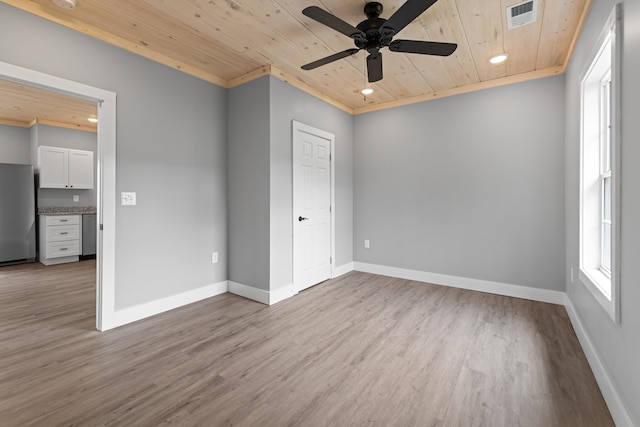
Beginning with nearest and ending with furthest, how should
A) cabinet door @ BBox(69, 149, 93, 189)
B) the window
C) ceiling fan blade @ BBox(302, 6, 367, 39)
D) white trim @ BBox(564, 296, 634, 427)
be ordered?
1. white trim @ BBox(564, 296, 634, 427)
2. ceiling fan blade @ BBox(302, 6, 367, 39)
3. the window
4. cabinet door @ BBox(69, 149, 93, 189)

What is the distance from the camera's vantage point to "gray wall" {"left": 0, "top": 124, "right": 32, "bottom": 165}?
17.8 ft

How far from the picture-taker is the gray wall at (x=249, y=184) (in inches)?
130

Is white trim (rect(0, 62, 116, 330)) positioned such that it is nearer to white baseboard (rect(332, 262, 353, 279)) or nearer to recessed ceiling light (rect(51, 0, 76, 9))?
recessed ceiling light (rect(51, 0, 76, 9))

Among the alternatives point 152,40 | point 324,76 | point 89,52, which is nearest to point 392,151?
point 324,76

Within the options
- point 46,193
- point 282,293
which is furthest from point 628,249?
point 46,193

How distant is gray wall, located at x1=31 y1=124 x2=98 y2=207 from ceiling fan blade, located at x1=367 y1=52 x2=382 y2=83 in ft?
19.4

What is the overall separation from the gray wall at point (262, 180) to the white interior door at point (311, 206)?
0.13 metres

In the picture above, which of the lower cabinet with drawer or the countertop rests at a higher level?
the countertop

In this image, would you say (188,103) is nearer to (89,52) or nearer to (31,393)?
(89,52)

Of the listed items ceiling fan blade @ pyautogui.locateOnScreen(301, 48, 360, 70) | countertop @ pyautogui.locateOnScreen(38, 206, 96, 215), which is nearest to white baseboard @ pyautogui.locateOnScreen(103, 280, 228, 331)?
ceiling fan blade @ pyautogui.locateOnScreen(301, 48, 360, 70)

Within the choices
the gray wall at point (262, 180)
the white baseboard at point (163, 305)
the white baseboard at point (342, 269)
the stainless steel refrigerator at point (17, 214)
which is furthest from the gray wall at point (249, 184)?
the stainless steel refrigerator at point (17, 214)

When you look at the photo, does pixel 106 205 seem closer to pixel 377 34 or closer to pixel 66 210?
pixel 377 34

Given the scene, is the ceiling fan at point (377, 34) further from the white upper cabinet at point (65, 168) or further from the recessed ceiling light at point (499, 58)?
the white upper cabinet at point (65, 168)

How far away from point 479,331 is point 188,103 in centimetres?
378
